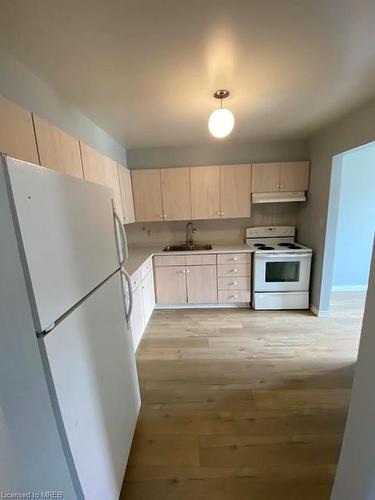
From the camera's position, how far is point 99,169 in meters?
2.29

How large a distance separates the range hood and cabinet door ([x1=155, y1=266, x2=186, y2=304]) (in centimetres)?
153

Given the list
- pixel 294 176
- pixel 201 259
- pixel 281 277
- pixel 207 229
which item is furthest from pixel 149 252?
pixel 294 176

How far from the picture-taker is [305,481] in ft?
4.42

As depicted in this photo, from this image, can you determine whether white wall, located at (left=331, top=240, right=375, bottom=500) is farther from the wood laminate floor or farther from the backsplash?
the backsplash

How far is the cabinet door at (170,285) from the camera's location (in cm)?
348

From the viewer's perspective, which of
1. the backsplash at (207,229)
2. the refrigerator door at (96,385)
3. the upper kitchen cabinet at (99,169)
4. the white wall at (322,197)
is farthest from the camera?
→ the backsplash at (207,229)

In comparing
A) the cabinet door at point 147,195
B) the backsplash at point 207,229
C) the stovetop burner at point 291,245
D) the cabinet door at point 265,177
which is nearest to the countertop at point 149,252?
the backsplash at point 207,229

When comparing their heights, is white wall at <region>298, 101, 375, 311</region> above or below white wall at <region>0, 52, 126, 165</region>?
below

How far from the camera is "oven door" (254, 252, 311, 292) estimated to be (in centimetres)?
328

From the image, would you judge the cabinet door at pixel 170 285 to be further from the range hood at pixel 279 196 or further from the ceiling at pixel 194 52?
the ceiling at pixel 194 52

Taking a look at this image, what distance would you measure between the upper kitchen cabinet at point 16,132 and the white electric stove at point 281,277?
9.28ft

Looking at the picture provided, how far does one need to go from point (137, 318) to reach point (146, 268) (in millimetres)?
728

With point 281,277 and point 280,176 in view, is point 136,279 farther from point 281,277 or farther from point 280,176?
point 280,176

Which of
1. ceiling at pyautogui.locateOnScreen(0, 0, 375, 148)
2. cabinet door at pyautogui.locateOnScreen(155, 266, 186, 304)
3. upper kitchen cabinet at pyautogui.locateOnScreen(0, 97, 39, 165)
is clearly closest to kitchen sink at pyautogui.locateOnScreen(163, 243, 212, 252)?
cabinet door at pyautogui.locateOnScreen(155, 266, 186, 304)
